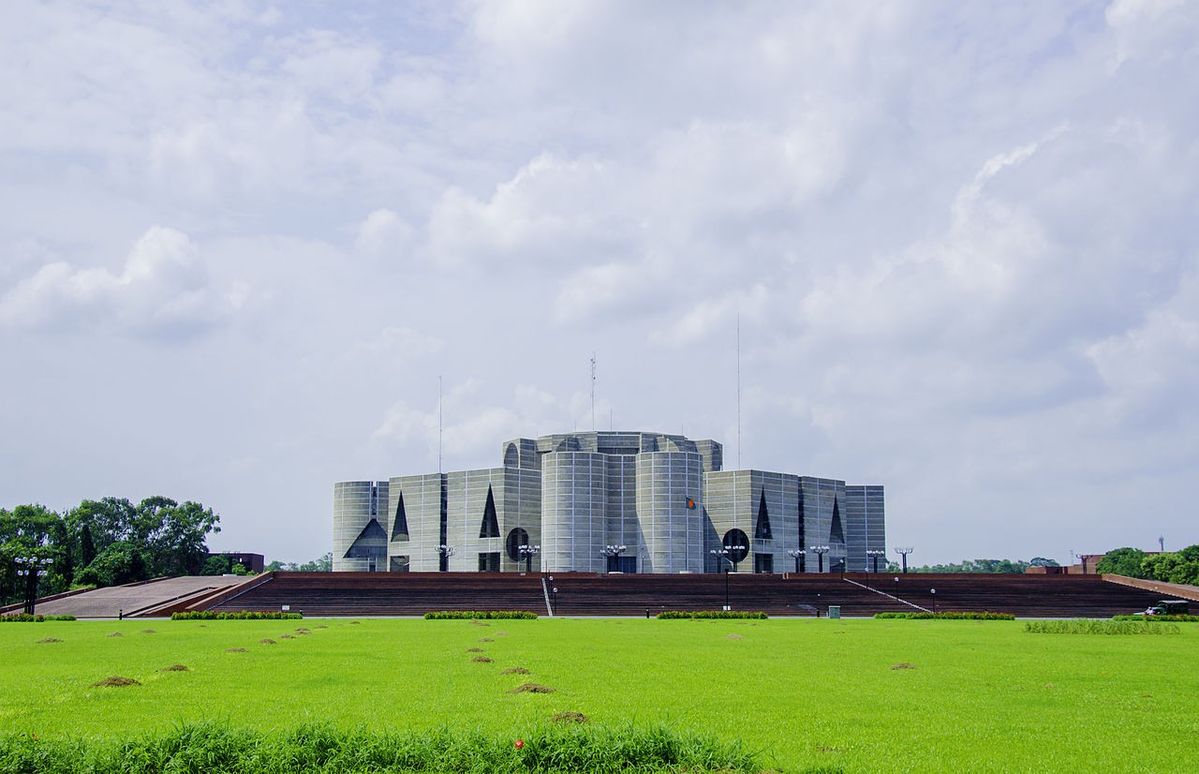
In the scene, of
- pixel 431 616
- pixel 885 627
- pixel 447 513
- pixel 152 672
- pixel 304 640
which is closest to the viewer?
pixel 152 672

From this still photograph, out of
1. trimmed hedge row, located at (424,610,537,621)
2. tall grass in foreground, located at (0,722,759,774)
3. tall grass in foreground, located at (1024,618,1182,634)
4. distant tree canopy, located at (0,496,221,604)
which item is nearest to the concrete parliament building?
distant tree canopy, located at (0,496,221,604)

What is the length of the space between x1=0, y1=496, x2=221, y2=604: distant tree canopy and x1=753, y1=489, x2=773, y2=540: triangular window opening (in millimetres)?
47427

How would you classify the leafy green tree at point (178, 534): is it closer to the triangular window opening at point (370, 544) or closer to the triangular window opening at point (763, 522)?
the triangular window opening at point (370, 544)

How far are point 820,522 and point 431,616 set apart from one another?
55.1 m

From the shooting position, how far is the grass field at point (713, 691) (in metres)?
12.5

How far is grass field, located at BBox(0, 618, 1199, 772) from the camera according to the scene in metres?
→ 12.5

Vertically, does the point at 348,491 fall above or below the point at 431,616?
above

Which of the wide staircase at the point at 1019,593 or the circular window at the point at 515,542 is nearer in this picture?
the wide staircase at the point at 1019,593

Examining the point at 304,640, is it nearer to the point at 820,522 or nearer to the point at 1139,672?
the point at 1139,672

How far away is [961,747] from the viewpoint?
12.2 m

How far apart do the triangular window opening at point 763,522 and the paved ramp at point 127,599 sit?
137 ft

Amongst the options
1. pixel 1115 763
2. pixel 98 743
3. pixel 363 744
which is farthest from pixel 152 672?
pixel 1115 763

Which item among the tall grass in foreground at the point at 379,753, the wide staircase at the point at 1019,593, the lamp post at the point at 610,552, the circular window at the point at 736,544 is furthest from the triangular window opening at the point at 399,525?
the tall grass in foreground at the point at 379,753

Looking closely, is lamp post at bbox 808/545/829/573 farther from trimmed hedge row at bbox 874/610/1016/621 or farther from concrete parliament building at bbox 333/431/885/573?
trimmed hedge row at bbox 874/610/1016/621
